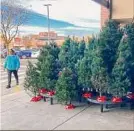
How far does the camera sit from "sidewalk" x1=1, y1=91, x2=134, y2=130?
5.52 meters

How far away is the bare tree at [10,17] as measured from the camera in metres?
25.4

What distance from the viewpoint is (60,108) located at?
6938 mm

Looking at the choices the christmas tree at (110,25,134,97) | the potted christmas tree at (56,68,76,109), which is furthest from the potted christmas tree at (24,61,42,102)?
the christmas tree at (110,25,134,97)

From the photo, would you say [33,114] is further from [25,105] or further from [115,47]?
[115,47]

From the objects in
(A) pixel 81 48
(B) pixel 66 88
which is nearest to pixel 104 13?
(A) pixel 81 48

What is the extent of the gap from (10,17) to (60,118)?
20981 millimetres

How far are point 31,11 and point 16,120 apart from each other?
23.4 m

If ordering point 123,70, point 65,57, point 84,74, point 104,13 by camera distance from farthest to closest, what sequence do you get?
point 104,13
point 65,57
point 84,74
point 123,70

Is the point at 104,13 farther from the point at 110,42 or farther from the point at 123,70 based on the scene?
the point at 123,70

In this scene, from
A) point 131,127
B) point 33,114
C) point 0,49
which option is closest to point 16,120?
point 33,114

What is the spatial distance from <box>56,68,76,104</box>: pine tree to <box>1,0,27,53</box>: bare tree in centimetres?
2003

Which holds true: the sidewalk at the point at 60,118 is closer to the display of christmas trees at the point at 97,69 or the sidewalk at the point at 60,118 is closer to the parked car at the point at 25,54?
the display of christmas trees at the point at 97,69

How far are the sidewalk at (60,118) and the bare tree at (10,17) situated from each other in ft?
63.5

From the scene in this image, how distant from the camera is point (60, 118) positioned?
6090mm
